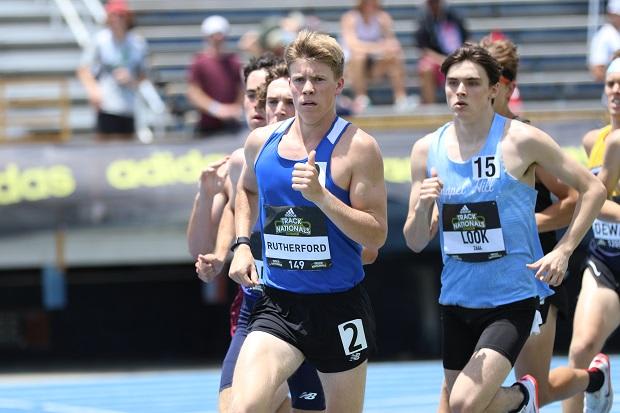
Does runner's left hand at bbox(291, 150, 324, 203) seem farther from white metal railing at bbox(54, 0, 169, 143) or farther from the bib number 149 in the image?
white metal railing at bbox(54, 0, 169, 143)

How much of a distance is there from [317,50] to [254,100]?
1388 millimetres

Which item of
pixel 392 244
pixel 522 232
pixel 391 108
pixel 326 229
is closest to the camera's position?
pixel 326 229

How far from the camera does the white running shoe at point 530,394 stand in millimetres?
6398

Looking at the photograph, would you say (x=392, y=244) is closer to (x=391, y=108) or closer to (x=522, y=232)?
(x=391, y=108)

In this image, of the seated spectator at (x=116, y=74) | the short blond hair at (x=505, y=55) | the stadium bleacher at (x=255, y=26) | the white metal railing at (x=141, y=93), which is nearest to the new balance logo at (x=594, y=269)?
the short blond hair at (x=505, y=55)

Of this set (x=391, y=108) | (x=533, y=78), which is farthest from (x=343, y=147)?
(x=533, y=78)

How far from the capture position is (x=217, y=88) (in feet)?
46.3

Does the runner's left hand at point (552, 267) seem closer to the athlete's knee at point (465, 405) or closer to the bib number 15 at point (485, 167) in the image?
the bib number 15 at point (485, 167)

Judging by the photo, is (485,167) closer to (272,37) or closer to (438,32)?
(272,37)

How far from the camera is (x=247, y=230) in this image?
6.25 m

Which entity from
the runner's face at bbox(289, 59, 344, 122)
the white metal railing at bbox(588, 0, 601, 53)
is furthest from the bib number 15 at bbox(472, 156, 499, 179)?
the white metal railing at bbox(588, 0, 601, 53)

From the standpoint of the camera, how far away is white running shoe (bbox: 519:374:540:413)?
6.40m

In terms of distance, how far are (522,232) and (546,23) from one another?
1279 centimetres

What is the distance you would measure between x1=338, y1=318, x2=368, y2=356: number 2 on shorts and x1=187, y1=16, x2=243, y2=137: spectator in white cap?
8179mm
